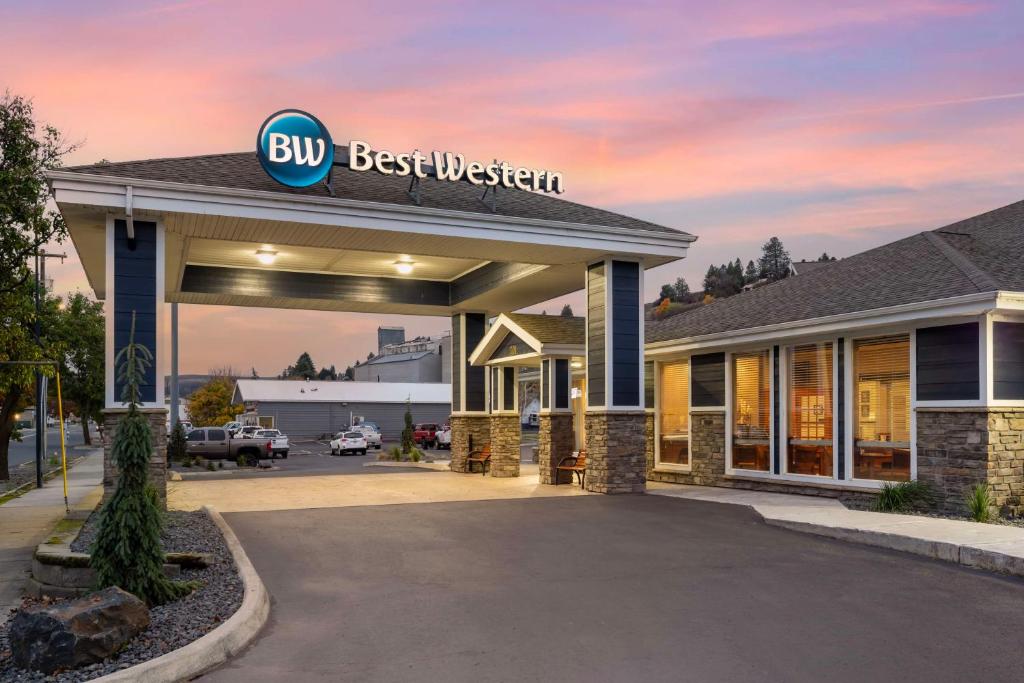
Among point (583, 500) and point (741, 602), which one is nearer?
point (741, 602)

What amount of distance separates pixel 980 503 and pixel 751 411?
21.0 ft

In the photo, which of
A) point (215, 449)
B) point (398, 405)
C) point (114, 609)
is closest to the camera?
point (114, 609)

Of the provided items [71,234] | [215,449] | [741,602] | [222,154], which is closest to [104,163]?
[71,234]

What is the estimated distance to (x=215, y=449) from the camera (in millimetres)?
38250

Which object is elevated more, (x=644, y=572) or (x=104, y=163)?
(x=104, y=163)

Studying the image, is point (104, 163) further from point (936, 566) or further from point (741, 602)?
point (936, 566)

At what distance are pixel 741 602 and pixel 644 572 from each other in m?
1.72

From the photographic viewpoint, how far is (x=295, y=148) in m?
16.3

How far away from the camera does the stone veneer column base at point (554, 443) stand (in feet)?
69.8

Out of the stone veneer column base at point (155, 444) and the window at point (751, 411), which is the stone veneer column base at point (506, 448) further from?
the stone veneer column base at point (155, 444)

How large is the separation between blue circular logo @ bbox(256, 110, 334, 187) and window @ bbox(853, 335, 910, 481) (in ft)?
36.3

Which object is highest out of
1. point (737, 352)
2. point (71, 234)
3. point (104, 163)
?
point (104, 163)

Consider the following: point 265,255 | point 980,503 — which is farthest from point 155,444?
point 980,503

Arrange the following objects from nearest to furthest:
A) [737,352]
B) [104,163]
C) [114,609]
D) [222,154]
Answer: [114,609] < [104,163] < [222,154] < [737,352]
